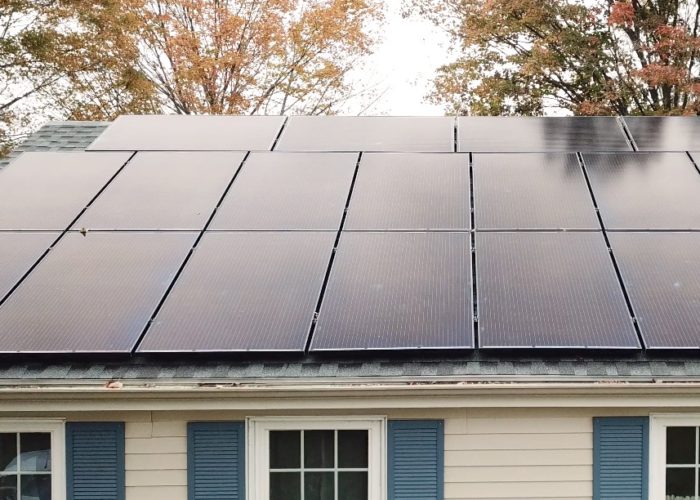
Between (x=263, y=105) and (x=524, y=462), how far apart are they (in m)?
21.6

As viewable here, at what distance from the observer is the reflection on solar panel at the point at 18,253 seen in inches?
262

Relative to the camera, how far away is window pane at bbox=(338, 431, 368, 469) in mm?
6098

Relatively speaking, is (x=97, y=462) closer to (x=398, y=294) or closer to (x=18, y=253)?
(x=18, y=253)

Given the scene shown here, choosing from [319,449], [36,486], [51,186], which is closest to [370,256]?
[319,449]

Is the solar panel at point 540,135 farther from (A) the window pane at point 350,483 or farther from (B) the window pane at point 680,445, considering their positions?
(A) the window pane at point 350,483

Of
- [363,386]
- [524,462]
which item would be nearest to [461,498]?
[524,462]

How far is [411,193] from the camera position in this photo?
7777mm

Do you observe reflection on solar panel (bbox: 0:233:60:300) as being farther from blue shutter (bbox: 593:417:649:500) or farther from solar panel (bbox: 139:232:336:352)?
blue shutter (bbox: 593:417:649:500)

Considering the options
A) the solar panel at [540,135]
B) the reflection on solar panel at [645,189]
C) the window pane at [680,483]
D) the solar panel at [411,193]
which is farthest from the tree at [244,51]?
the window pane at [680,483]

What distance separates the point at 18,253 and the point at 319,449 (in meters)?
3.26

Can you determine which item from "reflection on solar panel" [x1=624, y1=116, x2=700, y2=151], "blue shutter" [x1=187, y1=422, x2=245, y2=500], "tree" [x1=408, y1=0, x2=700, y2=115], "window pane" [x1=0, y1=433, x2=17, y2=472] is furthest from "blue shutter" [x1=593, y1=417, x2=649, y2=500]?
"tree" [x1=408, y1=0, x2=700, y2=115]

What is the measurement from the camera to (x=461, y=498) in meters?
5.97

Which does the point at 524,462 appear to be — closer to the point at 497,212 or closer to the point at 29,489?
the point at 497,212

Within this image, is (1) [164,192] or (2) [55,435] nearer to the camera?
(2) [55,435]
